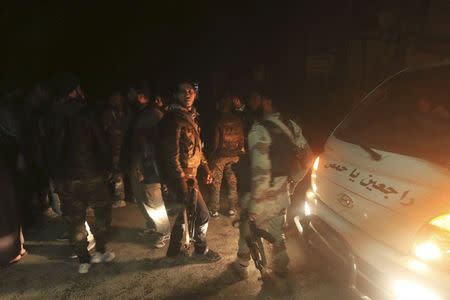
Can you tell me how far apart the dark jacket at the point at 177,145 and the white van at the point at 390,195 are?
4.13 feet

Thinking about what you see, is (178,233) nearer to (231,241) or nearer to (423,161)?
(231,241)

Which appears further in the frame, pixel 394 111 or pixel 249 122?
pixel 249 122

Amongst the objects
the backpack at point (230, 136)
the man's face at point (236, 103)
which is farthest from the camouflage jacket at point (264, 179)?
the man's face at point (236, 103)

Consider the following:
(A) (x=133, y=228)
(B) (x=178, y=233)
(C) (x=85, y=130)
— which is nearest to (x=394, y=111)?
(B) (x=178, y=233)

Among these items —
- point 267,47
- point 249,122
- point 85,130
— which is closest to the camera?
point 85,130

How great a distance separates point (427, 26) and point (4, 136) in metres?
7.58

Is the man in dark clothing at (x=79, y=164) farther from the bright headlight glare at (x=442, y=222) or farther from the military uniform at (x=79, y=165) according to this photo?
the bright headlight glare at (x=442, y=222)

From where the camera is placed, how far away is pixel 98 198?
3756 mm

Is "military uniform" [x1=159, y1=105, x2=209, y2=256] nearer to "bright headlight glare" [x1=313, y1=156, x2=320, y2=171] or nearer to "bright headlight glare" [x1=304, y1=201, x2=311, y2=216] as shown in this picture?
"bright headlight glare" [x1=304, y1=201, x2=311, y2=216]

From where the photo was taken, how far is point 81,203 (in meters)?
3.66

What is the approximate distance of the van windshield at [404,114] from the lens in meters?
2.98

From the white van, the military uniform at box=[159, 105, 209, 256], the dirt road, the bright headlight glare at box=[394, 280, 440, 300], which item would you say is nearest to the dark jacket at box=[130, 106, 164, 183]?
the military uniform at box=[159, 105, 209, 256]

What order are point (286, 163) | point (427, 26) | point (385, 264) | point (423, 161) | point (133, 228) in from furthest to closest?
1. point (427, 26)
2. point (133, 228)
3. point (286, 163)
4. point (423, 161)
5. point (385, 264)

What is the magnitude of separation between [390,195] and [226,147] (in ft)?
8.94
